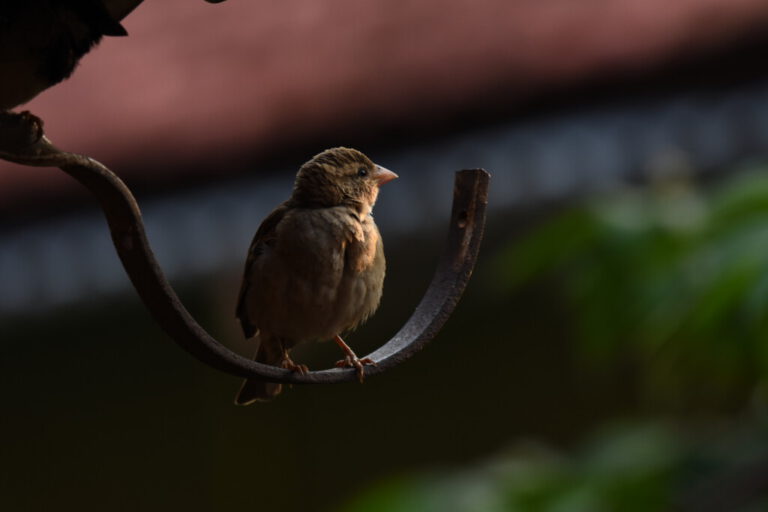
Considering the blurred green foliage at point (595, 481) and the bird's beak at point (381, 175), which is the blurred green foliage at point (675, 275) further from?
the bird's beak at point (381, 175)

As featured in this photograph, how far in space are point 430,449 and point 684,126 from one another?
2064mm

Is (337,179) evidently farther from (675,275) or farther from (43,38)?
(675,275)

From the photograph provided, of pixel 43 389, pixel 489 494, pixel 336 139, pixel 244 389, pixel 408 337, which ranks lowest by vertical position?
pixel 43 389

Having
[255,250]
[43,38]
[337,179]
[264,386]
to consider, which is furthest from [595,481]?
[43,38]

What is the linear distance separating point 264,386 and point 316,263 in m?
0.17

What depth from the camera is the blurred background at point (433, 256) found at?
269 centimetres

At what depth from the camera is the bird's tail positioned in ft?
4.67

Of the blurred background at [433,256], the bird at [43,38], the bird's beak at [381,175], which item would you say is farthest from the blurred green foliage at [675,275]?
the bird at [43,38]

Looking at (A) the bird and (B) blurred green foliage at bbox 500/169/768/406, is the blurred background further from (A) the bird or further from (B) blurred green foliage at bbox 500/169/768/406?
(A) the bird

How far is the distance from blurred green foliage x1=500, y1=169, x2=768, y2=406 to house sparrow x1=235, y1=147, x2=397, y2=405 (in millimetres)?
1059

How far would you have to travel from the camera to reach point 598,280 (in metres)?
2.71

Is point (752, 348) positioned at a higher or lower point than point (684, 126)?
lower

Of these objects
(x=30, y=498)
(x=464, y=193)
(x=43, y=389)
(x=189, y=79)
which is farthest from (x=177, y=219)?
(x=464, y=193)

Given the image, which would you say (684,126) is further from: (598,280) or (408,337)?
(408,337)
